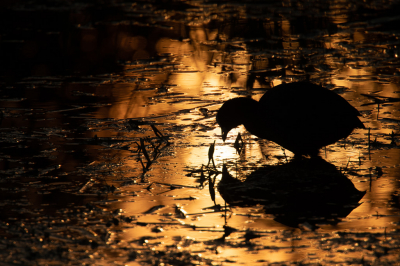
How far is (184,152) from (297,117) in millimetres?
1159

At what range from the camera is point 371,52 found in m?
9.32

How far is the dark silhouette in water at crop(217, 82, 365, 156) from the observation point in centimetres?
546

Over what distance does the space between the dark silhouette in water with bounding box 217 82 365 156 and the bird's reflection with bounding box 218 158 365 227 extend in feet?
0.78

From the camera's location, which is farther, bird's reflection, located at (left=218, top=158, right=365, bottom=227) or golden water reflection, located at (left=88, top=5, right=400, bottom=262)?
bird's reflection, located at (left=218, top=158, right=365, bottom=227)

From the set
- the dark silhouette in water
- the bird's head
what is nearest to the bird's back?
the dark silhouette in water

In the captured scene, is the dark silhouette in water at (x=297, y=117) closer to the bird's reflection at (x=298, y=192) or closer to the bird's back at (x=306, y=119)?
the bird's back at (x=306, y=119)

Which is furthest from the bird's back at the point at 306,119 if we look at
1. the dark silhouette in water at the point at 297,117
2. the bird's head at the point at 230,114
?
the bird's head at the point at 230,114

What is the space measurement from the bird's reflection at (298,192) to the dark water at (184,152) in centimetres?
2

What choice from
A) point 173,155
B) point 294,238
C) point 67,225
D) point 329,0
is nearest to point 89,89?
point 173,155

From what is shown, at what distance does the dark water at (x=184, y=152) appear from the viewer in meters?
3.91

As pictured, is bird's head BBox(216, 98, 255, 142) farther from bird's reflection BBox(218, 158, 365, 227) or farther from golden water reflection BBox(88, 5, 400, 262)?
bird's reflection BBox(218, 158, 365, 227)

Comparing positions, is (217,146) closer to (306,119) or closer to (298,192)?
(306,119)

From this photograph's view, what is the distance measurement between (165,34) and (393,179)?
6.93 metres

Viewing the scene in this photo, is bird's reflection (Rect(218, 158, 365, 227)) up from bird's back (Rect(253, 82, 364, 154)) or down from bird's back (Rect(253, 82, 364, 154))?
down
